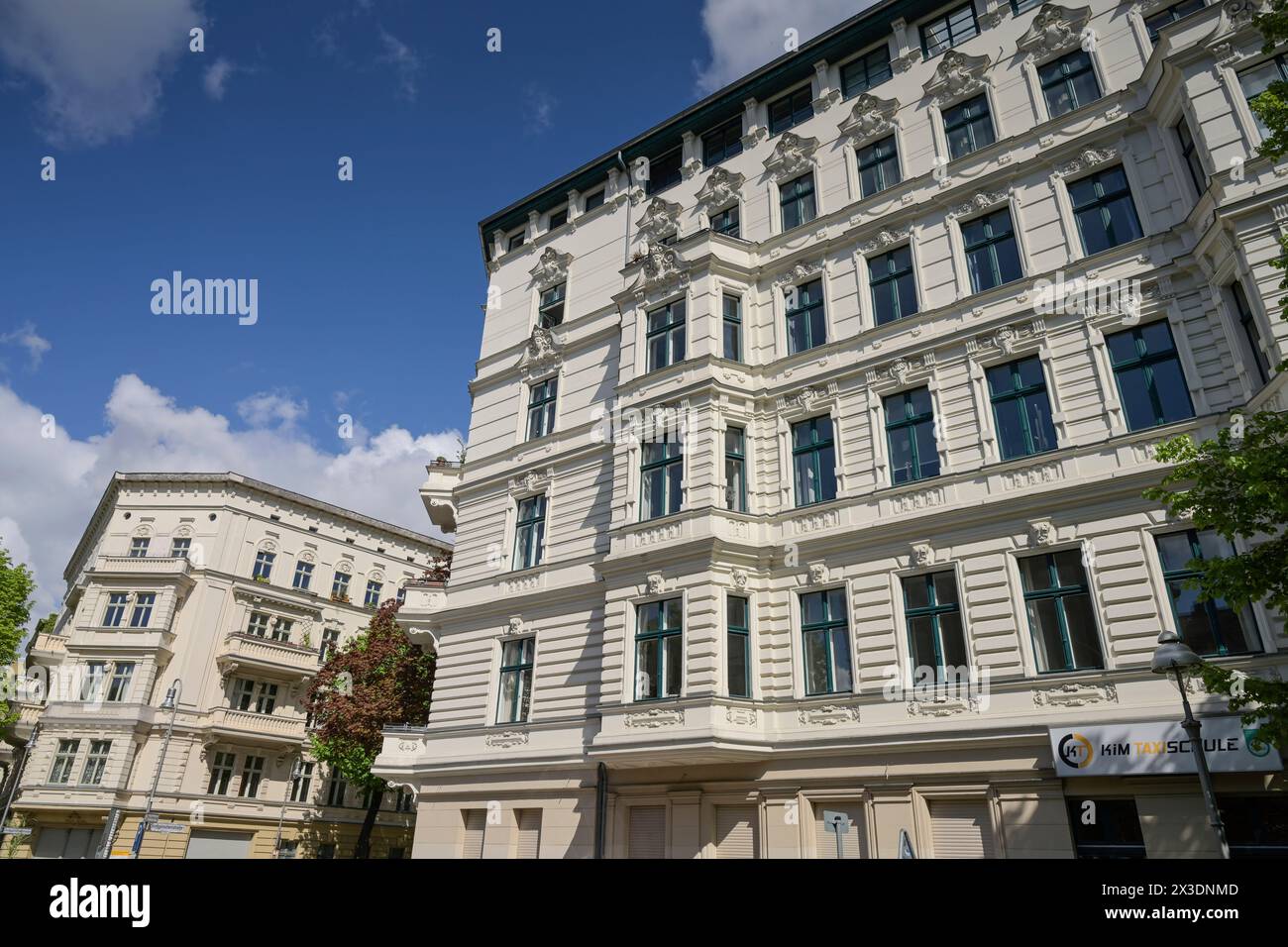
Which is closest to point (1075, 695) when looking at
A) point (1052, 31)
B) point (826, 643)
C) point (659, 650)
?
point (826, 643)

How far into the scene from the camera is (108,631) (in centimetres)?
4428

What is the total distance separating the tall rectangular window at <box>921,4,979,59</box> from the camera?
2300 cm

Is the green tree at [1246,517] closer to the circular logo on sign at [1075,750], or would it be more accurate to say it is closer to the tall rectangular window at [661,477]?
the circular logo on sign at [1075,750]

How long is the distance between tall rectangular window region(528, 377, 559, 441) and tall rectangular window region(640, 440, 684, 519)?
5491 mm

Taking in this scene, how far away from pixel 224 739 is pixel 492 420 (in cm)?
2890

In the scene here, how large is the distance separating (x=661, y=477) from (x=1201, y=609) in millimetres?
12321

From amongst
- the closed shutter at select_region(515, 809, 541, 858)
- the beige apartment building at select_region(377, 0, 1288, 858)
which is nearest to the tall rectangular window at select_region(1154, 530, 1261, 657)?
the beige apartment building at select_region(377, 0, 1288, 858)

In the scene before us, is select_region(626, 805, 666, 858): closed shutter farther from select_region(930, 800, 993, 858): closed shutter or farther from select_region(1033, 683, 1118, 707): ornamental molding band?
select_region(1033, 683, 1118, 707): ornamental molding band

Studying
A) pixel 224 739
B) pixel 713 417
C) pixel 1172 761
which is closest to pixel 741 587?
pixel 713 417

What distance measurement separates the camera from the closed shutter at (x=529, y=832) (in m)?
20.7

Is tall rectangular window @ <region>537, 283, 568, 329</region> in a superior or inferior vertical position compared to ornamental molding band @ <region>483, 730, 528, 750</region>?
superior

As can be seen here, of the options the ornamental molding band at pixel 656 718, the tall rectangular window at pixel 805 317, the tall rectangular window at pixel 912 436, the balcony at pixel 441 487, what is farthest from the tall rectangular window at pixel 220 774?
the tall rectangular window at pixel 912 436

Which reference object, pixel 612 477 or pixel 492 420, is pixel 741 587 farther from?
pixel 492 420

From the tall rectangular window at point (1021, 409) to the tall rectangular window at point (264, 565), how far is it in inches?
1798
